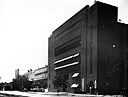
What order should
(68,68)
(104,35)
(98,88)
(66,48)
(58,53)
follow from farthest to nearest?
(58,53), (66,48), (68,68), (104,35), (98,88)

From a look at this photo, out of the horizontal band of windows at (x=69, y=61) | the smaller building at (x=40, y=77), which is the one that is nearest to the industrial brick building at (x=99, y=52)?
the horizontal band of windows at (x=69, y=61)

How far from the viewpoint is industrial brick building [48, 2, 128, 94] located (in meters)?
66.8

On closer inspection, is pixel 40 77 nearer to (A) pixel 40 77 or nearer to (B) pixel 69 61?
(A) pixel 40 77

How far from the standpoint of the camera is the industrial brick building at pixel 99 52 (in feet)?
219

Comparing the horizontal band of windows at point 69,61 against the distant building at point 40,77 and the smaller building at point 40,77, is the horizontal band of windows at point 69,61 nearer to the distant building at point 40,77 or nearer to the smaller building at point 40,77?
the smaller building at point 40,77

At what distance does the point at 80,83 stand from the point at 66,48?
19046 mm

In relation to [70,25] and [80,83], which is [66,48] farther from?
[80,83]

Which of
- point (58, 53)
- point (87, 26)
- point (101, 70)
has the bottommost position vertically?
point (101, 70)

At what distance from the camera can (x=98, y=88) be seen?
64.8 meters

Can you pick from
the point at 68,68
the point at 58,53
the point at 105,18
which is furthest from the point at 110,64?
the point at 58,53

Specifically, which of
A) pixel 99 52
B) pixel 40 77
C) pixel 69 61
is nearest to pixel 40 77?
pixel 40 77

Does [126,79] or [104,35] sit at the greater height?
[104,35]

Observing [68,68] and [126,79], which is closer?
[126,79]

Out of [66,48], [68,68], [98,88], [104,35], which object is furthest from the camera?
[66,48]
